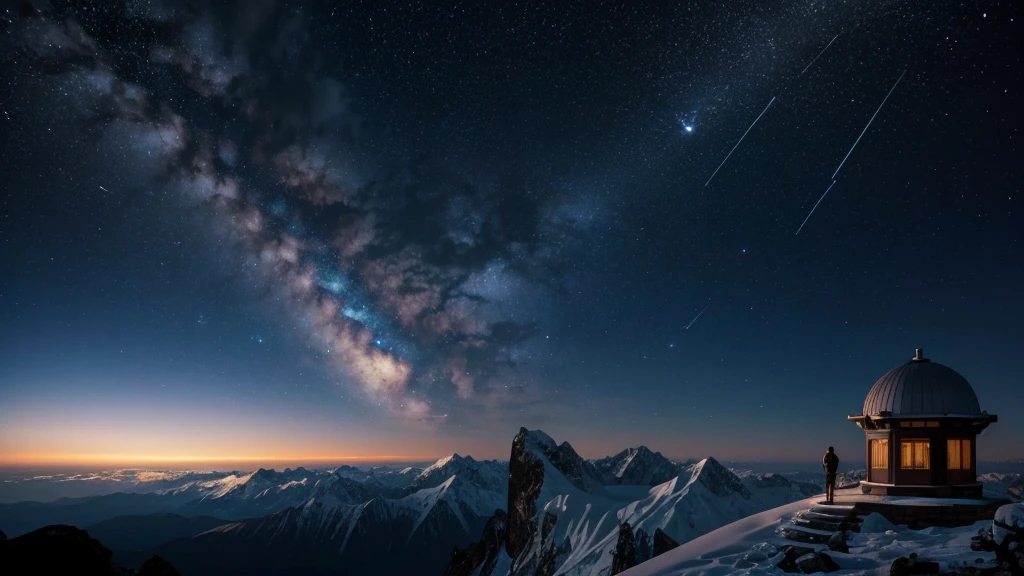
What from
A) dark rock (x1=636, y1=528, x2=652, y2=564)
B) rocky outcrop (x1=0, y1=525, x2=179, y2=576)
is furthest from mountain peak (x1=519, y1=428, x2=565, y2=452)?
rocky outcrop (x1=0, y1=525, x2=179, y2=576)

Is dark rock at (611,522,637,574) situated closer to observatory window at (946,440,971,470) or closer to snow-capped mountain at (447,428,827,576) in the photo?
snow-capped mountain at (447,428,827,576)

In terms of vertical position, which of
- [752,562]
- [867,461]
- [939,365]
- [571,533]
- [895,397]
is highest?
[939,365]

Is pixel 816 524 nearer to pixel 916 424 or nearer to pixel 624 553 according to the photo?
pixel 916 424

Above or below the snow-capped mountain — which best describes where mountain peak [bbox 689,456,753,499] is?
above

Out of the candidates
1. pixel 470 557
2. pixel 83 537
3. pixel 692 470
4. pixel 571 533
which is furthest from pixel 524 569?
pixel 83 537

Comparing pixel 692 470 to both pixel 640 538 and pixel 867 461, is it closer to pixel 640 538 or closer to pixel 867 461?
pixel 640 538
